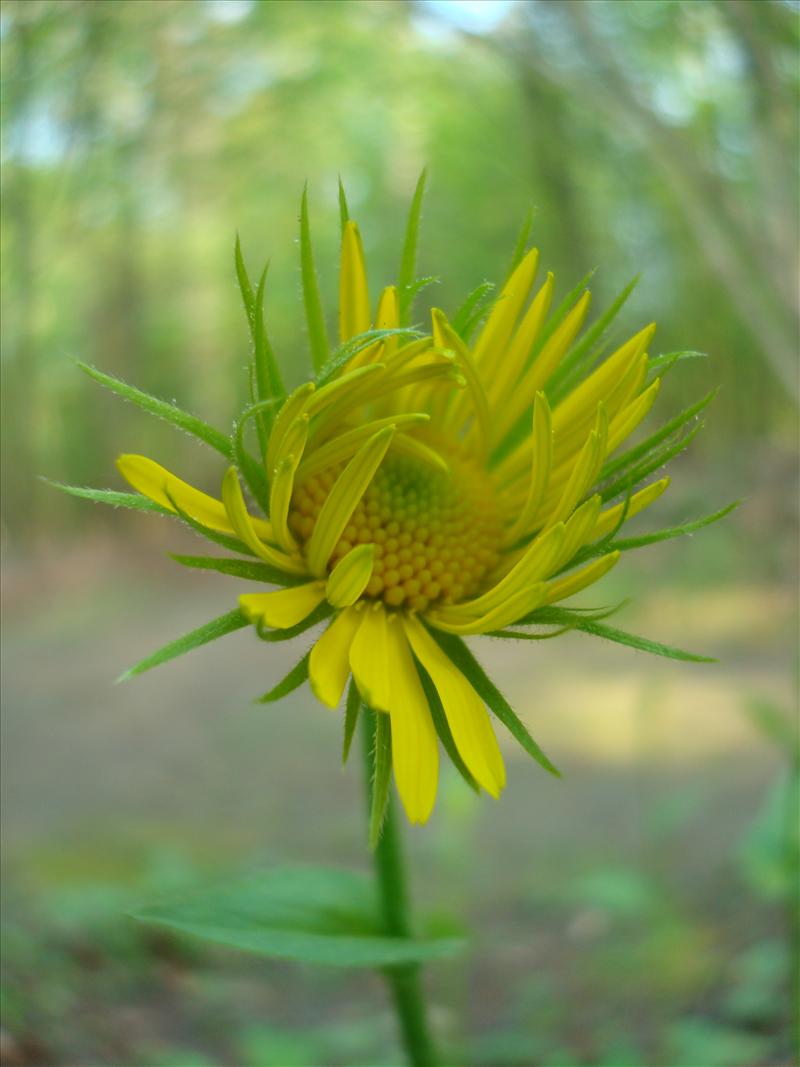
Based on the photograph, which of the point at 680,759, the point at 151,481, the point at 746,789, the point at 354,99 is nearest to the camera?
the point at 151,481

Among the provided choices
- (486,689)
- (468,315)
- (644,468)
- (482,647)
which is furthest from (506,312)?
(482,647)

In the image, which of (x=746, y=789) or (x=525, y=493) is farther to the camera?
(x=746, y=789)

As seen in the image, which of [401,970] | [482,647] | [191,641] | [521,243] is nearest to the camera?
[191,641]

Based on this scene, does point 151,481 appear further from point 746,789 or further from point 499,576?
point 746,789

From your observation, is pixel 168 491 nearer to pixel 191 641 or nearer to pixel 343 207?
pixel 191 641

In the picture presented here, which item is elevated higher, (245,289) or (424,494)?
(245,289)

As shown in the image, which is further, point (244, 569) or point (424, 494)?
point (424, 494)

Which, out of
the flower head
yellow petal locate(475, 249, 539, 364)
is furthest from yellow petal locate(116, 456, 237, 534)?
yellow petal locate(475, 249, 539, 364)

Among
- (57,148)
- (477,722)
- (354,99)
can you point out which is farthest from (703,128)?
(354,99)

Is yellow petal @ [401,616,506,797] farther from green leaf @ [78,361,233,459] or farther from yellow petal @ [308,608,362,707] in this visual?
green leaf @ [78,361,233,459]
